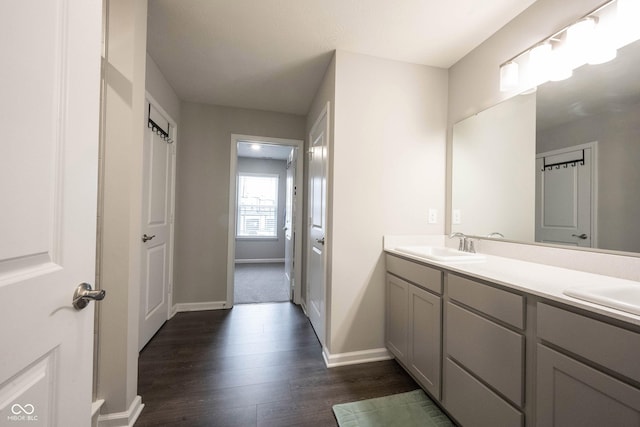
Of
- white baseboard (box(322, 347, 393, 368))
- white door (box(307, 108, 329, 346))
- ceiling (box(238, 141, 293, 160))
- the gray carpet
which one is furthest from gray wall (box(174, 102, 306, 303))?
ceiling (box(238, 141, 293, 160))

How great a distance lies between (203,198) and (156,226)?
0.76 meters

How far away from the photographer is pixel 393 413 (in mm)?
1457

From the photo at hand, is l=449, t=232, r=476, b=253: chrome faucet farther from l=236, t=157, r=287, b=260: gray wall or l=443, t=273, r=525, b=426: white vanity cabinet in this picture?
l=236, t=157, r=287, b=260: gray wall

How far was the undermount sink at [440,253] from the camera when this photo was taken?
5.02ft

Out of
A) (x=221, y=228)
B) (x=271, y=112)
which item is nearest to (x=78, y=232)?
(x=221, y=228)

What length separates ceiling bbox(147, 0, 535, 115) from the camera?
61.3 inches

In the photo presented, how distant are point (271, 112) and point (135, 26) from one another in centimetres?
191

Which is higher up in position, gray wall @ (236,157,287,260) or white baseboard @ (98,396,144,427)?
gray wall @ (236,157,287,260)

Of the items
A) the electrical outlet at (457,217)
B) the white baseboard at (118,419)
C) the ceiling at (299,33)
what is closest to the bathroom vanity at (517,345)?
the electrical outlet at (457,217)

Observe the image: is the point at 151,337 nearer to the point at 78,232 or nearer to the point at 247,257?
the point at 78,232

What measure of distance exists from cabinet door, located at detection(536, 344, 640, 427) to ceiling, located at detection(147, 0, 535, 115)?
192 cm

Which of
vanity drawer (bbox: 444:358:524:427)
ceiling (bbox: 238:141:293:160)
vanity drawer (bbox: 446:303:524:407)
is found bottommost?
vanity drawer (bbox: 444:358:524:427)

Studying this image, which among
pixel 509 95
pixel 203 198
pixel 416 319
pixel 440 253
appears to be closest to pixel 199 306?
pixel 203 198

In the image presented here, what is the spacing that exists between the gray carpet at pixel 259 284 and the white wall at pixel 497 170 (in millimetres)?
2574
